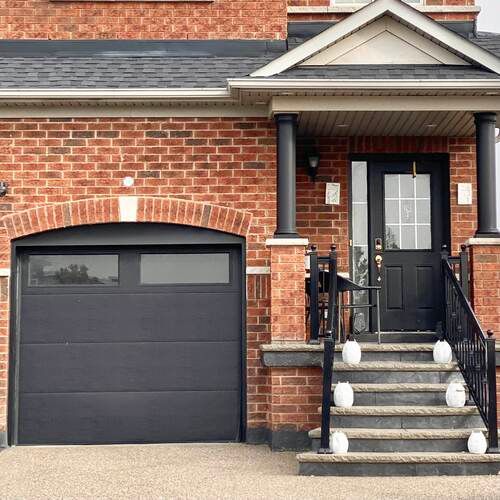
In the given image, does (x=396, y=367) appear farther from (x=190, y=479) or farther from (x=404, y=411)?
(x=190, y=479)

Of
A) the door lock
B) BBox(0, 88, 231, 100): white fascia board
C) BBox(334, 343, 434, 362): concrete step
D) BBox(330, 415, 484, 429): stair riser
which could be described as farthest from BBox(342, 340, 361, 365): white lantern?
BBox(0, 88, 231, 100): white fascia board

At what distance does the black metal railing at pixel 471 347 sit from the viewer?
24.9 ft

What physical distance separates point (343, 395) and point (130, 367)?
8.75 ft

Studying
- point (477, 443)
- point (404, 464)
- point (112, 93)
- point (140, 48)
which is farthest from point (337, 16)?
point (404, 464)

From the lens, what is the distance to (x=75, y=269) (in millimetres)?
9742

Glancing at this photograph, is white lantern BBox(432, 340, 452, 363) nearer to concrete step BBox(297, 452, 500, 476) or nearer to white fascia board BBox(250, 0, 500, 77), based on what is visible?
concrete step BBox(297, 452, 500, 476)

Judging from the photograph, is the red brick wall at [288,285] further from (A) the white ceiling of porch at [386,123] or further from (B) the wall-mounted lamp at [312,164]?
(A) the white ceiling of porch at [386,123]

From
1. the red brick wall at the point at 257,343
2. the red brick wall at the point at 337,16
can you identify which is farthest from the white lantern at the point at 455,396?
the red brick wall at the point at 337,16

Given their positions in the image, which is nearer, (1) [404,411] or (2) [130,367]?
(1) [404,411]

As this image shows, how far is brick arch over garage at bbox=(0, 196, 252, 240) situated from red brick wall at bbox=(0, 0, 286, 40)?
85.0 inches

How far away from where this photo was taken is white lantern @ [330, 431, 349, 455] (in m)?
7.54

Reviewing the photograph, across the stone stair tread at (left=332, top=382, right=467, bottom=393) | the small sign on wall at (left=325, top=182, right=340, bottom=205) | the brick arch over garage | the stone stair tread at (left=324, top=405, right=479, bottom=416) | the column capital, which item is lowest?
the stone stair tread at (left=324, top=405, right=479, bottom=416)

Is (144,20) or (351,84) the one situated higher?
(144,20)

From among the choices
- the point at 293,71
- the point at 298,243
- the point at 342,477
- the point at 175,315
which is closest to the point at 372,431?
the point at 342,477
